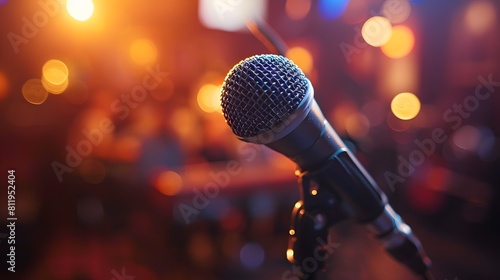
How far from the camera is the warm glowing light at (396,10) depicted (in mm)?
5908

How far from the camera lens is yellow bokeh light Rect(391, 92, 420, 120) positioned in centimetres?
605

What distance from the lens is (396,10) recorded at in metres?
6.09

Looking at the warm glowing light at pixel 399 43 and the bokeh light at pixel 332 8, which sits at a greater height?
the bokeh light at pixel 332 8

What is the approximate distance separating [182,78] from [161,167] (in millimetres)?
3640

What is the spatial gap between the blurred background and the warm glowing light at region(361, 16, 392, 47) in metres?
0.03

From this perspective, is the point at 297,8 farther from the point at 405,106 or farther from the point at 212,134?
the point at 212,134

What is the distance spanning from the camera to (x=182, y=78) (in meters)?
6.95

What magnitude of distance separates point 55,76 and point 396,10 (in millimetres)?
5423

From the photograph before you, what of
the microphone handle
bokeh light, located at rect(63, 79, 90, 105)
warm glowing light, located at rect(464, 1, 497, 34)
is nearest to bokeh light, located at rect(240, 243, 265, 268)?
the microphone handle

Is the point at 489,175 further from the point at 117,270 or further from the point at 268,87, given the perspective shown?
the point at 268,87

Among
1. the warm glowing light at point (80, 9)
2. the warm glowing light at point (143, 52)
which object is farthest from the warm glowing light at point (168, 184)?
the warm glowing light at point (143, 52)
